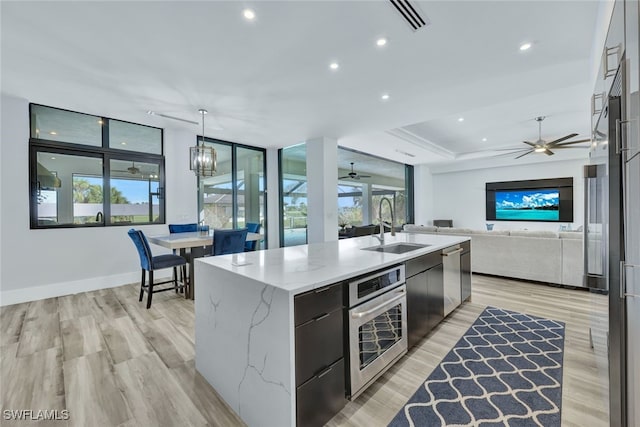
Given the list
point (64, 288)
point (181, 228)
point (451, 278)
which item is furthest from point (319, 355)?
point (64, 288)

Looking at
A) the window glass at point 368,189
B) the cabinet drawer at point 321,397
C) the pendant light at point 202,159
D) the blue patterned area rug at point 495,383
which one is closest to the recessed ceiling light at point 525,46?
the blue patterned area rug at point 495,383

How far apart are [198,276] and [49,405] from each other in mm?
1135

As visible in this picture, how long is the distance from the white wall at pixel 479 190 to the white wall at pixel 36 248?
27.6ft

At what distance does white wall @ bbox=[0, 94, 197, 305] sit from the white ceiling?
2.15ft

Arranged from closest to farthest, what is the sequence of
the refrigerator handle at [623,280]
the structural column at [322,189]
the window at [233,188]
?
the refrigerator handle at [623,280]
the structural column at [322,189]
the window at [233,188]

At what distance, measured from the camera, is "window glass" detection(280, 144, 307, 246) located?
6.82 meters

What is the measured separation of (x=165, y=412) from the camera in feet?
5.18

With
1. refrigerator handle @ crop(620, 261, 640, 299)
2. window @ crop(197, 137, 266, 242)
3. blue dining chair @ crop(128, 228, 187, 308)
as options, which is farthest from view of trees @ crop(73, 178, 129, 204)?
refrigerator handle @ crop(620, 261, 640, 299)

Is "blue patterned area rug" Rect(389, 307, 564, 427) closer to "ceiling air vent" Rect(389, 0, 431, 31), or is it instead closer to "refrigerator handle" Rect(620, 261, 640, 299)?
"refrigerator handle" Rect(620, 261, 640, 299)

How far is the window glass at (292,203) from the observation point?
22.4 ft

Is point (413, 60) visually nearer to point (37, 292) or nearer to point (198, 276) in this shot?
point (198, 276)

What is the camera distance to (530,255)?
13.4 feet

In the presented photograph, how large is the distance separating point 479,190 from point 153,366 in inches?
382

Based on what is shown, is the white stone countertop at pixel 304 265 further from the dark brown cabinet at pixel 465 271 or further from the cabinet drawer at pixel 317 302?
the dark brown cabinet at pixel 465 271
